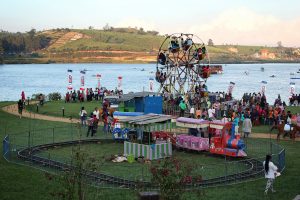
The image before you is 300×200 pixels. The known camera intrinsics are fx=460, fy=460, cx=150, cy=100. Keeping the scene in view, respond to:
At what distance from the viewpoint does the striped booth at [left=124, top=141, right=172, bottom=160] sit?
842 inches

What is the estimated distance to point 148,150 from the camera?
21.4 metres

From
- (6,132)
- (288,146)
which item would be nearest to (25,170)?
(6,132)

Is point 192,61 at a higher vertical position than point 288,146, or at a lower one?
higher

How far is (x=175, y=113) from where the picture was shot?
1422 inches

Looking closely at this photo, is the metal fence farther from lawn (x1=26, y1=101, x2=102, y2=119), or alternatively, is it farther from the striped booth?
lawn (x1=26, y1=101, x2=102, y2=119)

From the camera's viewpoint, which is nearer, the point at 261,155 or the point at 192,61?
the point at 261,155

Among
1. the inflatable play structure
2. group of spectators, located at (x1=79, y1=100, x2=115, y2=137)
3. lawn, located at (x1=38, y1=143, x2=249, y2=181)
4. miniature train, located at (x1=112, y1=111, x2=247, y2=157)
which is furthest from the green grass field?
group of spectators, located at (x1=79, y1=100, x2=115, y2=137)

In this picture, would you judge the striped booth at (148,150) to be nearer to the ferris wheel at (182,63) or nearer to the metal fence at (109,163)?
the metal fence at (109,163)

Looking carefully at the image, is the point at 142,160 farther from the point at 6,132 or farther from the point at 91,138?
the point at 6,132

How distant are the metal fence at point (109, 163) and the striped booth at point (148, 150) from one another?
1.03 meters

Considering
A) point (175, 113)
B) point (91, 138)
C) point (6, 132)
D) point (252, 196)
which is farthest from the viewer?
point (175, 113)

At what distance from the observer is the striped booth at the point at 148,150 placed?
21.4 meters

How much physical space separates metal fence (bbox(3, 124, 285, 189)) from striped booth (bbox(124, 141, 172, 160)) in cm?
103

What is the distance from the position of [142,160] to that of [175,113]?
15.7 meters
